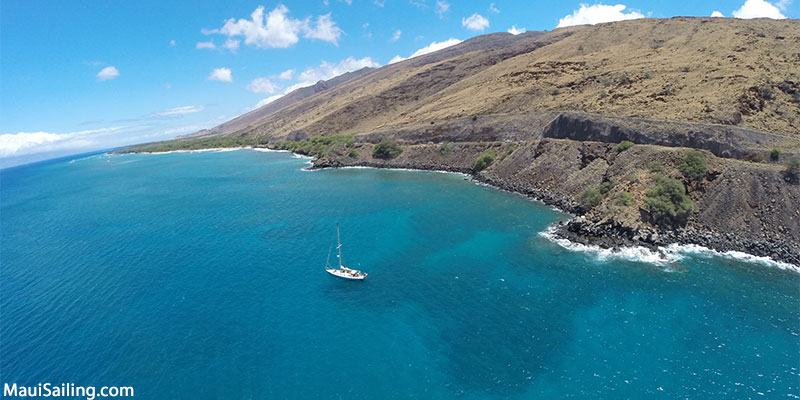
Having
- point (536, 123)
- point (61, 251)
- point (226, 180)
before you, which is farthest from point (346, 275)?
point (226, 180)

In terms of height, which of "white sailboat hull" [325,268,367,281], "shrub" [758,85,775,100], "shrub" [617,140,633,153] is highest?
"shrub" [758,85,775,100]

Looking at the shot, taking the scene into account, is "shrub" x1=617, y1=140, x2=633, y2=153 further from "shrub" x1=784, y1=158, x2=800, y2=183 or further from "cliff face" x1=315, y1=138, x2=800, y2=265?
"shrub" x1=784, y1=158, x2=800, y2=183

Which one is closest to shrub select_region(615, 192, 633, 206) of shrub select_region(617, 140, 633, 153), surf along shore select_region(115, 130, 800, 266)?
surf along shore select_region(115, 130, 800, 266)

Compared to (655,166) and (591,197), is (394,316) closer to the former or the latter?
(591,197)

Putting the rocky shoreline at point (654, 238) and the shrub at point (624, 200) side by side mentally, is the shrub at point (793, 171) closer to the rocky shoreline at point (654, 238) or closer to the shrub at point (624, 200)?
the rocky shoreline at point (654, 238)

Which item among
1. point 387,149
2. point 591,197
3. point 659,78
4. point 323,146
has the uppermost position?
Answer: point 659,78

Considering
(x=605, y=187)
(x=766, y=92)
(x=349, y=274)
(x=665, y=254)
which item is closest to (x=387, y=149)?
(x=605, y=187)
